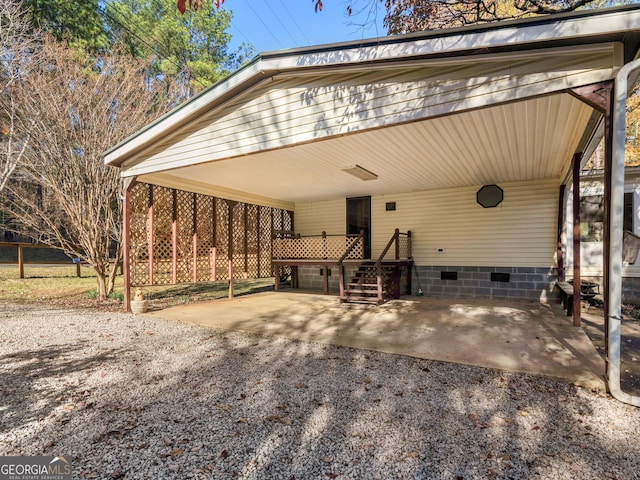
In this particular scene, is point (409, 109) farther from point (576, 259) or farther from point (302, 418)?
point (576, 259)

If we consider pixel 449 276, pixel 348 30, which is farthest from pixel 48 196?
pixel 449 276

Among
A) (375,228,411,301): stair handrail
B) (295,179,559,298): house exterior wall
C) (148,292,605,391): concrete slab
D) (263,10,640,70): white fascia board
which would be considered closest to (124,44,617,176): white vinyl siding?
(263,10,640,70): white fascia board

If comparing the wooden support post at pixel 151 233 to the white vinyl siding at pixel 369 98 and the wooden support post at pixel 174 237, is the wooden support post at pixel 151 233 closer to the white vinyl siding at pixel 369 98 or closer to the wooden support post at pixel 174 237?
the wooden support post at pixel 174 237

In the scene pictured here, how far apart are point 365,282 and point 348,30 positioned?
5.29 m

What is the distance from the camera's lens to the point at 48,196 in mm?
7762

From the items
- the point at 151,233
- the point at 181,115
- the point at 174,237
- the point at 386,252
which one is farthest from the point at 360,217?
the point at 181,115

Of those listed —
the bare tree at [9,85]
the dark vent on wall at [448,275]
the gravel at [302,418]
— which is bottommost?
the gravel at [302,418]

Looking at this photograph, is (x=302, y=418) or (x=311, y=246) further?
(x=311, y=246)

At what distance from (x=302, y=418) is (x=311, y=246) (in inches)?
286

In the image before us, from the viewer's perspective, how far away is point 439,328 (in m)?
4.96

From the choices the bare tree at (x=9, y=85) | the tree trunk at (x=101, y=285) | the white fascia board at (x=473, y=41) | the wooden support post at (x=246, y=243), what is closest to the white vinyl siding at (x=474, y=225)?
the wooden support post at (x=246, y=243)

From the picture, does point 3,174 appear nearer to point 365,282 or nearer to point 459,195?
point 365,282

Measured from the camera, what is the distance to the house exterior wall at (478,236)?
7453 mm

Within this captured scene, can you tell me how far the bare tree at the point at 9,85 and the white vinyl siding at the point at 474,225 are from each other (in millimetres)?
8316
